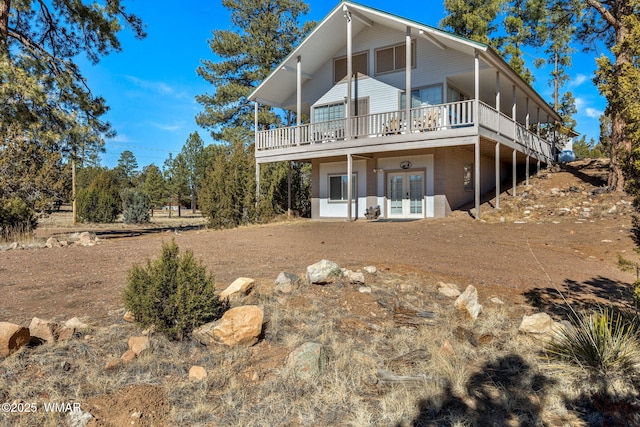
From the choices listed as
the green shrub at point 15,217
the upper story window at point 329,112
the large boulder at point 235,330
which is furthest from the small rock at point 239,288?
the upper story window at point 329,112

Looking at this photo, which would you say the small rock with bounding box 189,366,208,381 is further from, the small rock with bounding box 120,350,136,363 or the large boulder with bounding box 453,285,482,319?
the large boulder with bounding box 453,285,482,319

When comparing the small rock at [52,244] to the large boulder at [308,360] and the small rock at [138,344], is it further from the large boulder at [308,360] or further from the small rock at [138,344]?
the large boulder at [308,360]

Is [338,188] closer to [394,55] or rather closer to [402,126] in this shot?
[402,126]

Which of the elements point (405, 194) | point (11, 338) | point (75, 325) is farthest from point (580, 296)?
point (405, 194)

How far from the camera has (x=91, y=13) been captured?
14.9 metres

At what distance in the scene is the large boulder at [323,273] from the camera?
565 cm

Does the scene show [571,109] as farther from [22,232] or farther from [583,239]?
[22,232]

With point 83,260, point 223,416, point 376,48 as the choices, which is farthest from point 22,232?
point 376,48

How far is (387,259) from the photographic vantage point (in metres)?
7.69

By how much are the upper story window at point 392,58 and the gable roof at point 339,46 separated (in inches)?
31.5

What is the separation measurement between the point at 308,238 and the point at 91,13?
12052mm

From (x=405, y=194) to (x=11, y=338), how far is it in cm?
1473

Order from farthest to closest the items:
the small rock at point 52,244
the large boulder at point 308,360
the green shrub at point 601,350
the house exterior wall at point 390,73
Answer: the house exterior wall at point 390,73, the small rock at point 52,244, the large boulder at point 308,360, the green shrub at point 601,350

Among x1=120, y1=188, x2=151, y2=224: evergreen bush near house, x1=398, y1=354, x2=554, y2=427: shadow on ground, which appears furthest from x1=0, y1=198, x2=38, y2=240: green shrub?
x1=398, y1=354, x2=554, y2=427: shadow on ground
